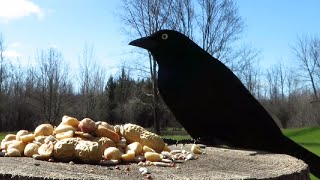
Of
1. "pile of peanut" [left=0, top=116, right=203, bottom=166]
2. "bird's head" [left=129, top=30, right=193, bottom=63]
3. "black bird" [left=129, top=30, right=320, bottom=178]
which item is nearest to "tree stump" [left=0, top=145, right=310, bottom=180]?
"pile of peanut" [left=0, top=116, right=203, bottom=166]

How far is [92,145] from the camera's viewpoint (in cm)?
248

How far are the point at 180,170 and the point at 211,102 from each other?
141cm

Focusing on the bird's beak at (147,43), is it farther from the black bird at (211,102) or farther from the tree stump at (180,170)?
the tree stump at (180,170)

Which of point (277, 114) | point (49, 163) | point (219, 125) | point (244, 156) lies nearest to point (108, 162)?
point (49, 163)

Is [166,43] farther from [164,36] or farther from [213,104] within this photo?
[213,104]

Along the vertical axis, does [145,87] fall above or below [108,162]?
above

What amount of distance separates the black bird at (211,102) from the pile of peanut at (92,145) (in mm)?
609

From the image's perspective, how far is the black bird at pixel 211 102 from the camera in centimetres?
363

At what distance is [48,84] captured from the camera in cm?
2314

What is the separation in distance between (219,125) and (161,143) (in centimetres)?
91

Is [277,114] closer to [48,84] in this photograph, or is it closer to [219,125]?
[48,84]

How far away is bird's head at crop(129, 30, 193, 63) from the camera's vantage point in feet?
12.7

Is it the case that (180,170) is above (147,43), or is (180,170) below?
below

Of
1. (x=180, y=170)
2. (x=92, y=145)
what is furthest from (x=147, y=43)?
(x=180, y=170)
